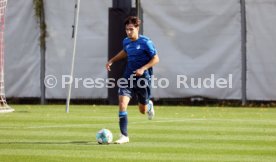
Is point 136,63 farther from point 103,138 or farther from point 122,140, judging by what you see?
point 103,138

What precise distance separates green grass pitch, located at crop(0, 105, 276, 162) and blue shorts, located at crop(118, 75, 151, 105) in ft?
1.88

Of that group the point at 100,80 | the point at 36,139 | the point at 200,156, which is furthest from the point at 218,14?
the point at 200,156

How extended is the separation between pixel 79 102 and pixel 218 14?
188 inches

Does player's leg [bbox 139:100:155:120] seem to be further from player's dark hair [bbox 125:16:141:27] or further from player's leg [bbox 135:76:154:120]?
player's dark hair [bbox 125:16:141:27]

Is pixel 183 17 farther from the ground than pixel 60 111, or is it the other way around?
pixel 183 17

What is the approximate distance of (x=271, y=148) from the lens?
38.0 feet

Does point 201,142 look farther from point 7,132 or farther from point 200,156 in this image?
point 7,132

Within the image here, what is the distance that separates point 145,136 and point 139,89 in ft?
2.82

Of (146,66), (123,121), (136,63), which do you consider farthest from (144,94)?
(123,121)

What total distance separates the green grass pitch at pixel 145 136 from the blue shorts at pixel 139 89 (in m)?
0.57

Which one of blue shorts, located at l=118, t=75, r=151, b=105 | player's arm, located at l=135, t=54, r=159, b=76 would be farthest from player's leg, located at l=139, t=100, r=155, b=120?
player's arm, located at l=135, t=54, r=159, b=76

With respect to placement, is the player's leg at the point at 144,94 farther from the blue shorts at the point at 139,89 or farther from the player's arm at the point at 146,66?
the player's arm at the point at 146,66

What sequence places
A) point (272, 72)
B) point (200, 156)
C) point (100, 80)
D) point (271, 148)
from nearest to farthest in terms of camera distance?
point (200, 156)
point (271, 148)
point (272, 72)
point (100, 80)

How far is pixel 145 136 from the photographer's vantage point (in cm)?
1349
